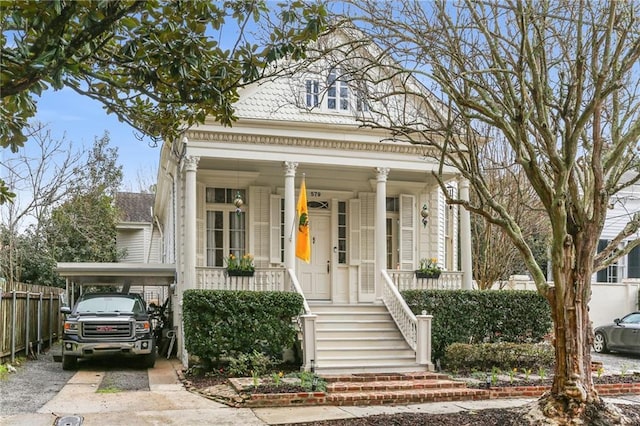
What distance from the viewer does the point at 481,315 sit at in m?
13.2

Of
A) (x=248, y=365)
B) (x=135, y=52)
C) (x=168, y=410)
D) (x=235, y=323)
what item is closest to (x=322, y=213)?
(x=235, y=323)

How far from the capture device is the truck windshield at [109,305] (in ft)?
43.6

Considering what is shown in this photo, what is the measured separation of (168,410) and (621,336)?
43.1 ft

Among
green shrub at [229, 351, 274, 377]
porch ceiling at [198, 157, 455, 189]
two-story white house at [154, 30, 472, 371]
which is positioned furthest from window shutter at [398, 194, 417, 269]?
green shrub at [229, 351, 274, 377]

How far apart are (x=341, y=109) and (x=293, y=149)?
1589mm

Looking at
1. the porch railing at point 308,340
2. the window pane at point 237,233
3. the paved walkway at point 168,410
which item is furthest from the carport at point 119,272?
the paved walkway at point 168,410

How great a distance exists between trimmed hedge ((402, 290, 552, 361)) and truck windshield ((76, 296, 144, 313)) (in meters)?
5.63

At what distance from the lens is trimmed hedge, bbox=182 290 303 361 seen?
1141 centimetres

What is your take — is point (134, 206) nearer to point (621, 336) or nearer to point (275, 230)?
point (275, 230)

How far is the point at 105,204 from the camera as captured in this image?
25703 millimetres

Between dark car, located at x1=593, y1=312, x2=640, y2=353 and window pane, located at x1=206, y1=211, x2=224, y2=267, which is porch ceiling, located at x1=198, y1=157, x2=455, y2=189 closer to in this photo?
window pane, located at x1=206, y1=211, x2=224, y2=267

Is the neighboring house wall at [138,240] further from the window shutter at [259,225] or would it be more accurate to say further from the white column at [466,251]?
the white column at [466,251]

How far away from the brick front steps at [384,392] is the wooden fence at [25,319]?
15.4ft

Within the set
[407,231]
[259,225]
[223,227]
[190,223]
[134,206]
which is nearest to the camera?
[190,223]
